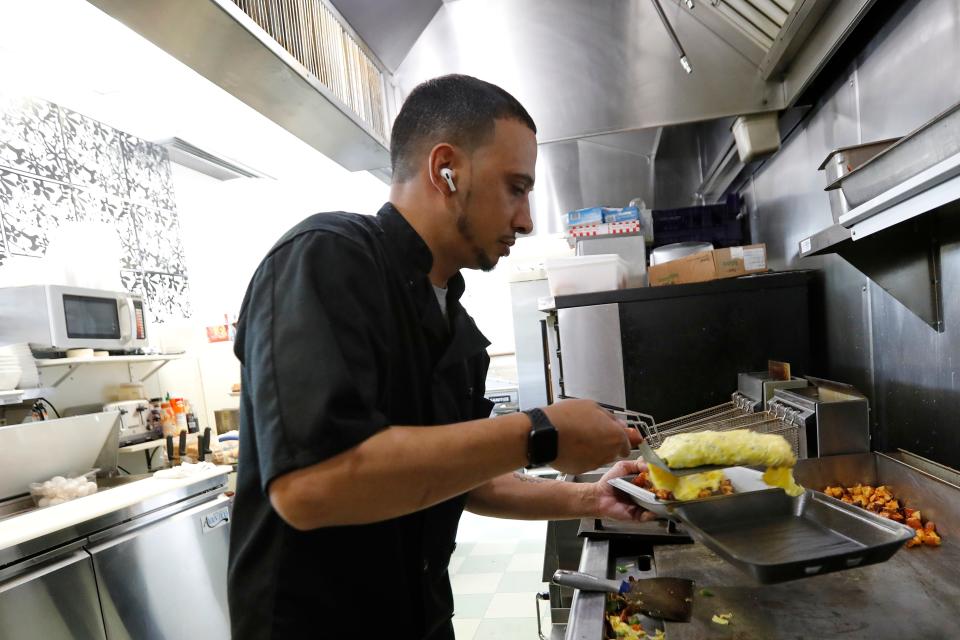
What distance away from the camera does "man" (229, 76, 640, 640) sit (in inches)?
30.0

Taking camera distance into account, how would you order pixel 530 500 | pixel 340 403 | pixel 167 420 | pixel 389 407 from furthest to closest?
1. pixel 167 420
2. pixel 530 500
3. pixel 389 407
4. pixel 340 403

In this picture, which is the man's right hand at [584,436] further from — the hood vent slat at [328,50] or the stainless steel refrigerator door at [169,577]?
the stainless steel refrigerator door at [169,577]

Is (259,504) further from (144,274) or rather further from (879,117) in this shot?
(144,274)

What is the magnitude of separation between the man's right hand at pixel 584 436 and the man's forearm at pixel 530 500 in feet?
1.54

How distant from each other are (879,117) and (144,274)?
508 cm

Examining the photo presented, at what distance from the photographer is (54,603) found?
2186 millimetres

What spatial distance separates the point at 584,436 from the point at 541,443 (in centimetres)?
10

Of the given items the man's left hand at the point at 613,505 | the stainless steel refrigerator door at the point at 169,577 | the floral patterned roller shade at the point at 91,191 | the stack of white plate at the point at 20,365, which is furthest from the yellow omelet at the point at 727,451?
the floral patterned roller shade at the point at 91,191

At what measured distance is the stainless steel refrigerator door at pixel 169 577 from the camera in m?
2.45

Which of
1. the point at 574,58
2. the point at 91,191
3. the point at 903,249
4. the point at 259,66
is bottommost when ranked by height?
the point at 903,249

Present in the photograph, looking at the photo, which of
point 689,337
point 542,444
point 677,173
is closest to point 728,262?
point 689,337

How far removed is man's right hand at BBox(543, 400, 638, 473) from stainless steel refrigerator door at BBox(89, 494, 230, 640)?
2480 millimetres

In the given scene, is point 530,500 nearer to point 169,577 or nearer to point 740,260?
point 740,260

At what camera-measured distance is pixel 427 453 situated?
2.58ft
